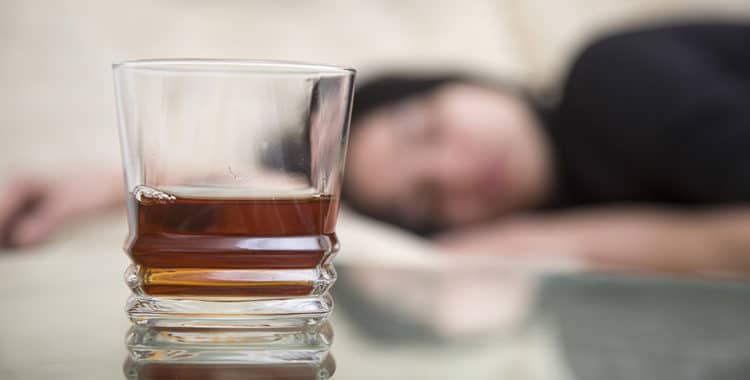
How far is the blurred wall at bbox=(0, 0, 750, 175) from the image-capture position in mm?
1200

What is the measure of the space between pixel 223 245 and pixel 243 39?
3.83ft

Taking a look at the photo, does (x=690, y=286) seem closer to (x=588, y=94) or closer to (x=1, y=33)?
(x=588, y=94)

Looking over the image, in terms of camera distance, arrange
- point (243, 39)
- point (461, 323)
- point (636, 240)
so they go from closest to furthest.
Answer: point (461, 323)
point (636, 240)
point (243, 39)

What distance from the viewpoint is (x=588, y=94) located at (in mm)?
1246

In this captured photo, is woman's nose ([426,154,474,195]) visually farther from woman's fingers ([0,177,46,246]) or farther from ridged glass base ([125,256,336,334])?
ridged glass base ([125,256,336,334])

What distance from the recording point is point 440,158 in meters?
1.26

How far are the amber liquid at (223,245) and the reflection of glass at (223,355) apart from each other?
0.01 m

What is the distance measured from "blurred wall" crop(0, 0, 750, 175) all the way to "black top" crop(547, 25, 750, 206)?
0.21 meters

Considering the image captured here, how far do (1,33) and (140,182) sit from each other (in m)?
1.09

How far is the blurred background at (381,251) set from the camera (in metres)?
0.30

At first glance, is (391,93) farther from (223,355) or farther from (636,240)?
(223,355)

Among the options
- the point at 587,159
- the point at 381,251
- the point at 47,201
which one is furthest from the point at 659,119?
the point at 47,201

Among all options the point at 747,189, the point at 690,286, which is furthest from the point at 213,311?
the point at 747,189

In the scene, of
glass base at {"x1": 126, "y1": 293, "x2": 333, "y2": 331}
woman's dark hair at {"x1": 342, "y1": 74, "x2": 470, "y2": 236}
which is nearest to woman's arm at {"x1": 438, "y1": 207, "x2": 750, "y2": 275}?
woman's dark hair at {"x1": 342, "y1": 74, "x2": 470, "y2": 236}
